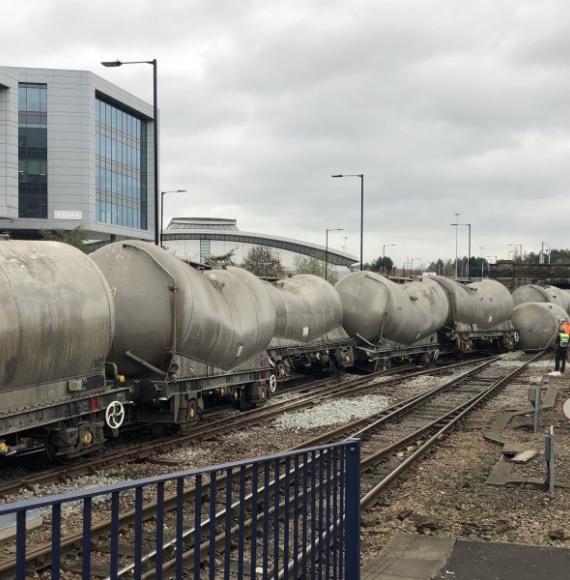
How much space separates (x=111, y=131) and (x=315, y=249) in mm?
69459

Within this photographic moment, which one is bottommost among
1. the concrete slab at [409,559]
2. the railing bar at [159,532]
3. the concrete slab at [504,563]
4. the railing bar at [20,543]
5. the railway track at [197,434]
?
the railway track at [197,434]

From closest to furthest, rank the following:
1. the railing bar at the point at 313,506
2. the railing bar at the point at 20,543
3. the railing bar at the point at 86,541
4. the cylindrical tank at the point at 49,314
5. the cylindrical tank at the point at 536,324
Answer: the railing bar at the point at 20,543 → the railing bar at the point at 86,541 → the railing bar at the point at 313,506 → the cylindrical tank at the point at 49,314 → the cylindrical tank at the point at 536,324

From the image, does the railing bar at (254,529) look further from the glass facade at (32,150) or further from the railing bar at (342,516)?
the glass facade at (32,150)

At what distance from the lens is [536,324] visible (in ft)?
123

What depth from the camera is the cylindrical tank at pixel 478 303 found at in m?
31.7

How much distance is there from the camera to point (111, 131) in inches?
2788

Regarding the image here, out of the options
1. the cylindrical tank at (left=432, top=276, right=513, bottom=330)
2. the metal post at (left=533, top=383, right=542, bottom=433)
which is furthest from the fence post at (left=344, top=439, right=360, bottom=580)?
the cylindrical tank at (left=432, top=276, right=513, bottom=330)

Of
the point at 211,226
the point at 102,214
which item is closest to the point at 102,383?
the point at 102,214

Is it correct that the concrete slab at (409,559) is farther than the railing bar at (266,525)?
Yes

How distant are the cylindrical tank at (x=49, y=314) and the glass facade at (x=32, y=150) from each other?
59.3 m

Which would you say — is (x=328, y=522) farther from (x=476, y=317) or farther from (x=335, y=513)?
(x=476, y=317)

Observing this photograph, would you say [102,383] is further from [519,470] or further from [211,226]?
[211,226]

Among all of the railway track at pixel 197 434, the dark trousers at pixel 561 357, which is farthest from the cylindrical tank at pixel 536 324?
the railway track at pixel 197 434

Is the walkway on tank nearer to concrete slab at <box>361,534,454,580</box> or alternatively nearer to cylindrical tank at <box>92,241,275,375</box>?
concrete slab at <box>361,534,454,580</box>
